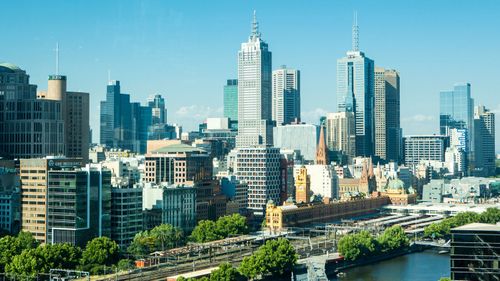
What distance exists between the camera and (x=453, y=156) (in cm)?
9981

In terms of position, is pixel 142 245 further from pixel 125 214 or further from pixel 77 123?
pixel 77 123

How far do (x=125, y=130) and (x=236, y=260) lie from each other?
231 ft

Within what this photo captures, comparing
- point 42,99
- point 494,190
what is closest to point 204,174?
point 42,99

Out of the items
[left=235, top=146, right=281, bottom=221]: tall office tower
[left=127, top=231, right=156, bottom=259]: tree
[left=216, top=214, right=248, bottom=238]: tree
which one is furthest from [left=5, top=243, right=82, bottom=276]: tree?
[left=235, top=146, right=281, bottom=221]: tall office tower

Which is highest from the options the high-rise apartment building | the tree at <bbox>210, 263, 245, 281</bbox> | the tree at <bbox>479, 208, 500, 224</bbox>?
the high-rise apartment building

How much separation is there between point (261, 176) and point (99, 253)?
75.9ft

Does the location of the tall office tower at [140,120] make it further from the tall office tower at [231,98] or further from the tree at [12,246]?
the tree at [12,246]

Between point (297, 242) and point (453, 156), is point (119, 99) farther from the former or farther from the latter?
point (297, 242)

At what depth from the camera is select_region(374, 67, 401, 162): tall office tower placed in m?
113

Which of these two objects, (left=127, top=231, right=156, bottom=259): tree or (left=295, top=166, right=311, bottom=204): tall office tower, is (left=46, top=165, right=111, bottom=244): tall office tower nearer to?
(left=127, top=231, right=156, bottom=259): tree

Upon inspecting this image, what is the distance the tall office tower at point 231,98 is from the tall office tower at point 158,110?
8203 millimetres

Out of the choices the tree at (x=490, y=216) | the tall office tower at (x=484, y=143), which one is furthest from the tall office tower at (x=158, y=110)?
the tree at (x=490, y=216)

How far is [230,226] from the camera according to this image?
44031mm

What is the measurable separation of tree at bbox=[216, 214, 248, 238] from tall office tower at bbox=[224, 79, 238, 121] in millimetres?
68853
